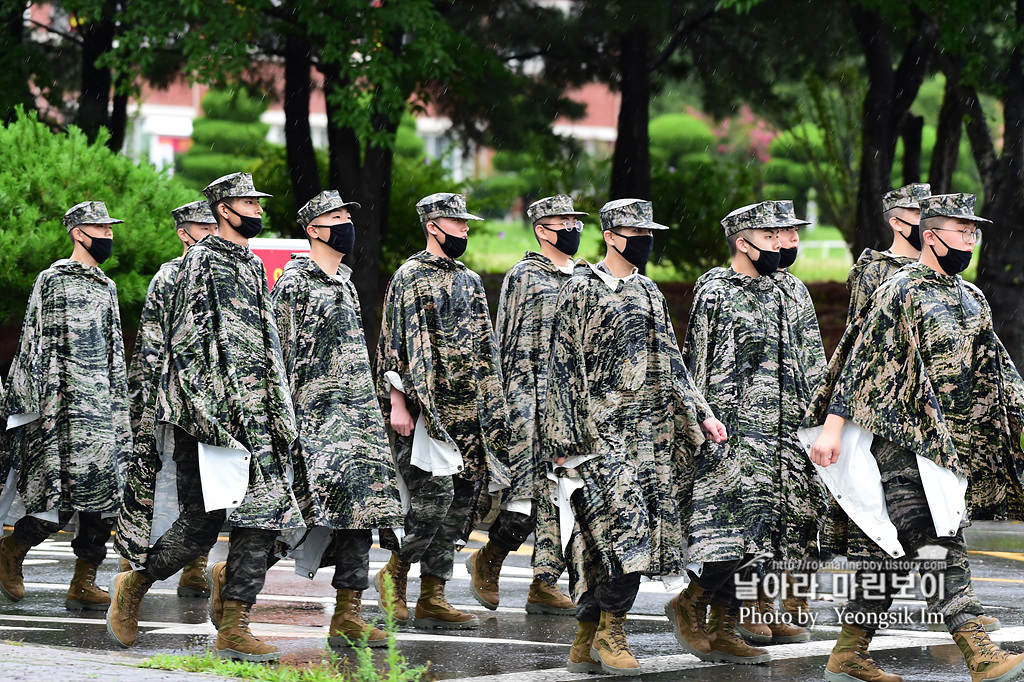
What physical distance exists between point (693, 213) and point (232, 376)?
1721 cm

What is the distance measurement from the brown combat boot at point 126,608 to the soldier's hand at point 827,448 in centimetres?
327

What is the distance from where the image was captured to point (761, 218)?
24.3ft

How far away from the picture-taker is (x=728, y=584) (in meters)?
7.24

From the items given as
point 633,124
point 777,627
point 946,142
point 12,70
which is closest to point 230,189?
point 777,627

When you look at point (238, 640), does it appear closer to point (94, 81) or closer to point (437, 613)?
point (437, 613)

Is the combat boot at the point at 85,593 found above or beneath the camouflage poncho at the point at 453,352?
beneath

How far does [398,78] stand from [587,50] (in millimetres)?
6107

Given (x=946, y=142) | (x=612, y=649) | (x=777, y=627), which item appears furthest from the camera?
(x=946, y=142)

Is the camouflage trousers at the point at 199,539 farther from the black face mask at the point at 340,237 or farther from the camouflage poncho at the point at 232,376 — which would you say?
the black face mask at the point at 340,237

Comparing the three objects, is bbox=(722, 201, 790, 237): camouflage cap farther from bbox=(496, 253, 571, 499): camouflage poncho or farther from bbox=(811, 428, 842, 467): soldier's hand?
bbox=(811, 428, 842, 467): soldier's hand

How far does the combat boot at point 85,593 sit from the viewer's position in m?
8.38

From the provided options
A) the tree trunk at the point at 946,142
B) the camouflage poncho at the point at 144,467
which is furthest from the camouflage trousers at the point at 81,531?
the tree trunk at the point at 946,142

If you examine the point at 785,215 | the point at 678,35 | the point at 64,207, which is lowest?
the point at 785,215

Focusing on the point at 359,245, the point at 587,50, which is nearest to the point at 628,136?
the point at 587,50
